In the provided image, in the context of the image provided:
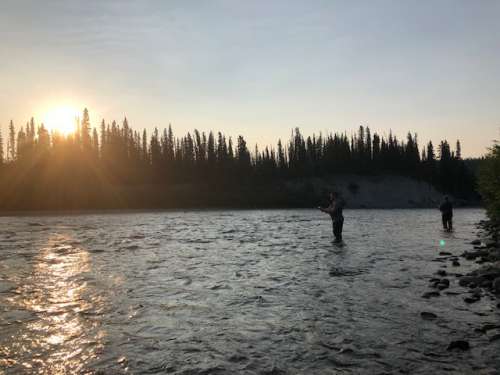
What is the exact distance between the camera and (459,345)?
759cm

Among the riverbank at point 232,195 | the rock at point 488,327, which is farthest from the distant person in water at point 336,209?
the riverbank at point 232,195

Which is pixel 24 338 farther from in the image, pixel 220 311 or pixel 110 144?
pixel 110 144

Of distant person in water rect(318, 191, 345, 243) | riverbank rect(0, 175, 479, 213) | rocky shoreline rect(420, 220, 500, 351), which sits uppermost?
riverbank rect(0, 175, 479, 213)

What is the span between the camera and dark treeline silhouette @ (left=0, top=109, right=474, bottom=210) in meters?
107

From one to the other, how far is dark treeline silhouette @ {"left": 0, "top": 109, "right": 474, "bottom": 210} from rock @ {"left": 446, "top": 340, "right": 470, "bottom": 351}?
331 feet

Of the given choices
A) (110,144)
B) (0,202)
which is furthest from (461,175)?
(0,202)

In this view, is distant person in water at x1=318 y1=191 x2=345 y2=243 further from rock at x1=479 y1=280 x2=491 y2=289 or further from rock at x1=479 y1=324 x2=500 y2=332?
rock at x1=479 y1=324 x2=500 y2=332

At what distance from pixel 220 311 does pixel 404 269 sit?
9.06 meters

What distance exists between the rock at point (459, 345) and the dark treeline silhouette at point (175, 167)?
101 metres

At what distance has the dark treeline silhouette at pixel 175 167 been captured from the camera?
352 ft

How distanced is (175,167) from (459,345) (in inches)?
5165

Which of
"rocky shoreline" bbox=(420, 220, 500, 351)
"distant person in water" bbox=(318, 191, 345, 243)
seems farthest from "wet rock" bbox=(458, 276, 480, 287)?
"distant person in water" bbox=(318, 191, 345, 243)

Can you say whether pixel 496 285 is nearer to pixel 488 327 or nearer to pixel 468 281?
pixel 468 281

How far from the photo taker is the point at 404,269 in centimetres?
1625
